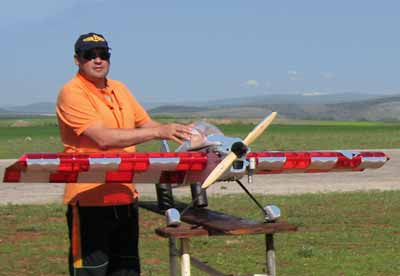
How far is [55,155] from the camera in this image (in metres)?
5.46

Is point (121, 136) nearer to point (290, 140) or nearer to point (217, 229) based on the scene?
point (217, 229)

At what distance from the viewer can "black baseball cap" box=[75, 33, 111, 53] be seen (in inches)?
221

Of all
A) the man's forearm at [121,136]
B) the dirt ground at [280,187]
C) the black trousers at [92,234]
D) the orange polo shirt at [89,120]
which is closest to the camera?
the man's forearm at [121,136]

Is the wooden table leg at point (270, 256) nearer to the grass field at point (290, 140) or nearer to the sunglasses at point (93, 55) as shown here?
the sunglasses at point (93, 55)

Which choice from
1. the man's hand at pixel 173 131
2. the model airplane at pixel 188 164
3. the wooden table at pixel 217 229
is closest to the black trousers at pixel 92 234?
the model airplane at pixel 188 164

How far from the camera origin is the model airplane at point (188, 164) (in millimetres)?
5465

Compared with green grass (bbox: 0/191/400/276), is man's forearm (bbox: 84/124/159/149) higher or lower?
higher

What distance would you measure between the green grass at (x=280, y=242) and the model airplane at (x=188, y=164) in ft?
11.0

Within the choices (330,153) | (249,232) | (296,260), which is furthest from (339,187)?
(249,232)

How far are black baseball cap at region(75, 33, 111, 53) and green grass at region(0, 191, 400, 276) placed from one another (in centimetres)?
437

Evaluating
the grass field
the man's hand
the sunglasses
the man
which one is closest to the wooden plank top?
the man

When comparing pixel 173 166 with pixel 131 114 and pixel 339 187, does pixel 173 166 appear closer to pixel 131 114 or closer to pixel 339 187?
pixel 131 114

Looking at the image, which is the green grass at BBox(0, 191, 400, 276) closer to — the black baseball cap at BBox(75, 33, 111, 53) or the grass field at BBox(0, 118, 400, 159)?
the black baseball cap at BBox(75, 33, 111, 53)

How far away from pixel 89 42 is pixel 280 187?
14.4 meters
